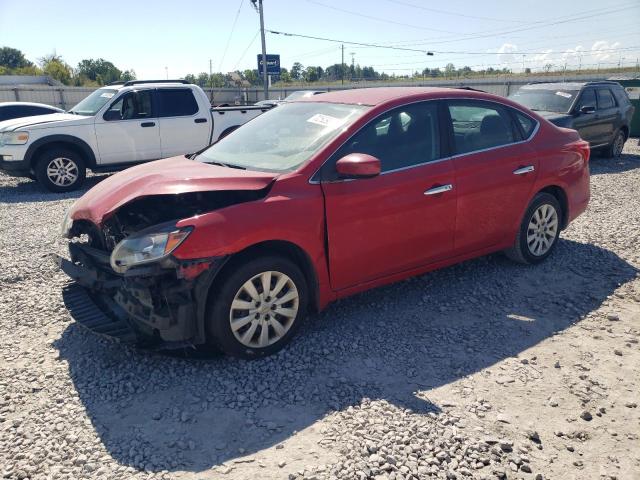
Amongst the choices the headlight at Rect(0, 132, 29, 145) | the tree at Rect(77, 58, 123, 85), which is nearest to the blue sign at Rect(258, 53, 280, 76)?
the headlight at Rect(0, 132, 29, 145)

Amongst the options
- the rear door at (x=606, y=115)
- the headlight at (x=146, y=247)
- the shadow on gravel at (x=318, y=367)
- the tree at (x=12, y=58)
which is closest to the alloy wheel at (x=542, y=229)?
the shadow on gravel at (x=318, y=367)

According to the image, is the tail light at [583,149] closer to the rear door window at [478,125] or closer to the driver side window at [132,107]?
the rear door window at [478,125]

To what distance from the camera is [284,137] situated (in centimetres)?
445

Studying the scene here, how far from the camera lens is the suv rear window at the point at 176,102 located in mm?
10828

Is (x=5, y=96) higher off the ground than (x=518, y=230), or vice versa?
(x=5, y=96)

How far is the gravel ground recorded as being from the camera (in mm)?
2789

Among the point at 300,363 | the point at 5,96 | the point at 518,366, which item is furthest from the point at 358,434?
the point at 5,96

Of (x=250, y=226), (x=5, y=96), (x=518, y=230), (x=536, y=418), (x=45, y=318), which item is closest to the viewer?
(x=536, y=418)

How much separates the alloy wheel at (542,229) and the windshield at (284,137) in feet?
7.53

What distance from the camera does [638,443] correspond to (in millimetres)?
2930

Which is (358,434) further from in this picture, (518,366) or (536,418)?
(518,366)

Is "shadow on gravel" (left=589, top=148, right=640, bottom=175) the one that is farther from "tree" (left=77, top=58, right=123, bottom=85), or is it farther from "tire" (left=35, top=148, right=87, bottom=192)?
"tree" (left=77, top=58, right=123, bottom=85)

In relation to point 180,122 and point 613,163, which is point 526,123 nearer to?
point 180,122

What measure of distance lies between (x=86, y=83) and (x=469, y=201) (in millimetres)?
66476
